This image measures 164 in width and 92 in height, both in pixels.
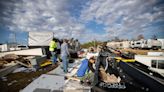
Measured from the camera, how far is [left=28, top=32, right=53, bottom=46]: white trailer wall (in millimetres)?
14172

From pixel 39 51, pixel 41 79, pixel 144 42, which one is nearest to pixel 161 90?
pixel 41 79

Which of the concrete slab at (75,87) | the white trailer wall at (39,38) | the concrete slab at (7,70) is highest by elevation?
the white trailer wall at (39,38)

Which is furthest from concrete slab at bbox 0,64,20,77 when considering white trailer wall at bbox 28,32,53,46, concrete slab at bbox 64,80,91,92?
white trailer wall at bbox 28,32,53,46

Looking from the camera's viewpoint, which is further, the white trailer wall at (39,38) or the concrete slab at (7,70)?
the white trailer wall at (39,38)

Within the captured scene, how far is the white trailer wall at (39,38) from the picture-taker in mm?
14172

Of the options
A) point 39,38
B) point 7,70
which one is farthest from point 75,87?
point 39,38

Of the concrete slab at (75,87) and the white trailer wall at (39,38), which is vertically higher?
the white trailer wall at (39,38)

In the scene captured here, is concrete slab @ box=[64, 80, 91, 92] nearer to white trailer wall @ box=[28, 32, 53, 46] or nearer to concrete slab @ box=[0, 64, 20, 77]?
concrete slab @ box=[0, 64, 20, 77]

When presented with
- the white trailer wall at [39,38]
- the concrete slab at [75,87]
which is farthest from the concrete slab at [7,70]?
the white trailer wall at [39,38]

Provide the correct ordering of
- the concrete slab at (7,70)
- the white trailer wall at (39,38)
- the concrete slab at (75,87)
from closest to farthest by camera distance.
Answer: the concrete slab at (75,87)
the concrete slab at (7,70)
the white trailer wall at (39,38)

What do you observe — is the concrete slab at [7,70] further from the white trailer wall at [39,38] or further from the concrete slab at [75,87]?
the white trailer wall at [39,38]

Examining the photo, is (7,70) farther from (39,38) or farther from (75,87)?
(39,38)

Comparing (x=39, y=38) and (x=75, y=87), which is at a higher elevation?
(x=39, y=38)

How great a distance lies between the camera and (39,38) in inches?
566
